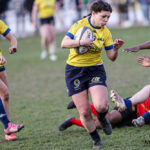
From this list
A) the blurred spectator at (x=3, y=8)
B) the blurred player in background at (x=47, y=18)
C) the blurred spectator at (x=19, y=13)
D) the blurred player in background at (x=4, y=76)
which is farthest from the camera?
the blurred spectator at (x=19, y=13)

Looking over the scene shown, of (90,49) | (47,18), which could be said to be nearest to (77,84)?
(90,49)

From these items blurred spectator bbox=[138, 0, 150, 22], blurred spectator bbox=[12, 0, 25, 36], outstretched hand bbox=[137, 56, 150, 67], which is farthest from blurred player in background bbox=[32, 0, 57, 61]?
blurred spectator bbox=[138, 0, 150, 22]

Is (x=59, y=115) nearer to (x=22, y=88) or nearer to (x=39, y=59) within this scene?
(x=22, y=88)

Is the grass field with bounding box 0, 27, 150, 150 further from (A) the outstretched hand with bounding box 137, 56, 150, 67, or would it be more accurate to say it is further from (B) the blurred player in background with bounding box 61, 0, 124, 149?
(A) the outstretched hand with bounding box 137, 56, 150, 67

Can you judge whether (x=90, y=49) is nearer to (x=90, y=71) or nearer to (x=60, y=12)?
(x=90, y=71)

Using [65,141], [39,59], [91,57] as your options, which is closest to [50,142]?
[65,141]

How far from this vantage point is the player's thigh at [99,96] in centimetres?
480

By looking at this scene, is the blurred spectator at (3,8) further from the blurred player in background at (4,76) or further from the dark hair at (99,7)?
the dark hair at (99,7)

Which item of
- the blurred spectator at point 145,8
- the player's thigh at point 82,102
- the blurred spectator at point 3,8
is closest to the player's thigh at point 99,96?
the player's thigh at point 82,102

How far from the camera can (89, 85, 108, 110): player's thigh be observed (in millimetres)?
4805

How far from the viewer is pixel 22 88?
9.80 metres

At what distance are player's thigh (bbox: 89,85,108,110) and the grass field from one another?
0.55 meters

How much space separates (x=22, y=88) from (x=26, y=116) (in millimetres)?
2872

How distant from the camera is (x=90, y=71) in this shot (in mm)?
5031
